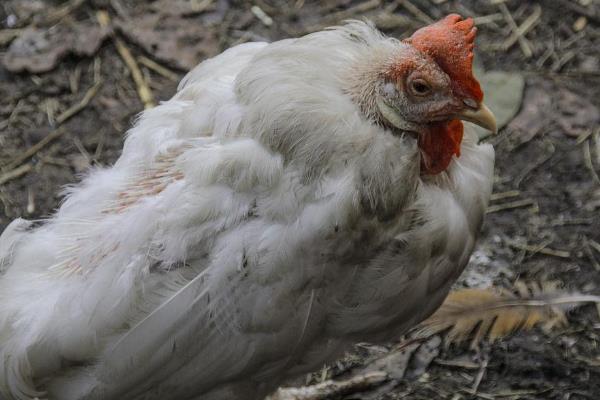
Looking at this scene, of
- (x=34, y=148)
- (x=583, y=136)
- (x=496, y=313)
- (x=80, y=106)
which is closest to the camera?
(x=496, y=313)

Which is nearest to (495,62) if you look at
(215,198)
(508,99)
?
(508,99)

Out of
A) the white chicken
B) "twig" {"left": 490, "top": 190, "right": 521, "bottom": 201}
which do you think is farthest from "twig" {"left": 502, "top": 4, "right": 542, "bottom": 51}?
the white chicken

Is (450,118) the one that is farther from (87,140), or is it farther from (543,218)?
(87,140)

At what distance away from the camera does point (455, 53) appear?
6.89ft

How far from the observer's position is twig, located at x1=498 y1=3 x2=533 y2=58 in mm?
3789

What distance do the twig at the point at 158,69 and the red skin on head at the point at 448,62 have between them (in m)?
1.83

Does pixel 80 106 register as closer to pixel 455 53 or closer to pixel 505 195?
pixel 505 195

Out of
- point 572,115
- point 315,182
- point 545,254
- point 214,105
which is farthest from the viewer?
point 572,115

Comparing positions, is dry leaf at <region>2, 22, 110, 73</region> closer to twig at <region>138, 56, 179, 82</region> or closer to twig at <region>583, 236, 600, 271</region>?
twig at <region>138, 56, 179, 82</region>

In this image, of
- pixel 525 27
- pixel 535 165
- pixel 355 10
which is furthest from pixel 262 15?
pixel 535 165

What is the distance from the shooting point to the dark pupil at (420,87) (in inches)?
83.1

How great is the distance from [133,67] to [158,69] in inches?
4.4

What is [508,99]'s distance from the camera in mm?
3627

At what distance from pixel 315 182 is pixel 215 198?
0.25 metres
